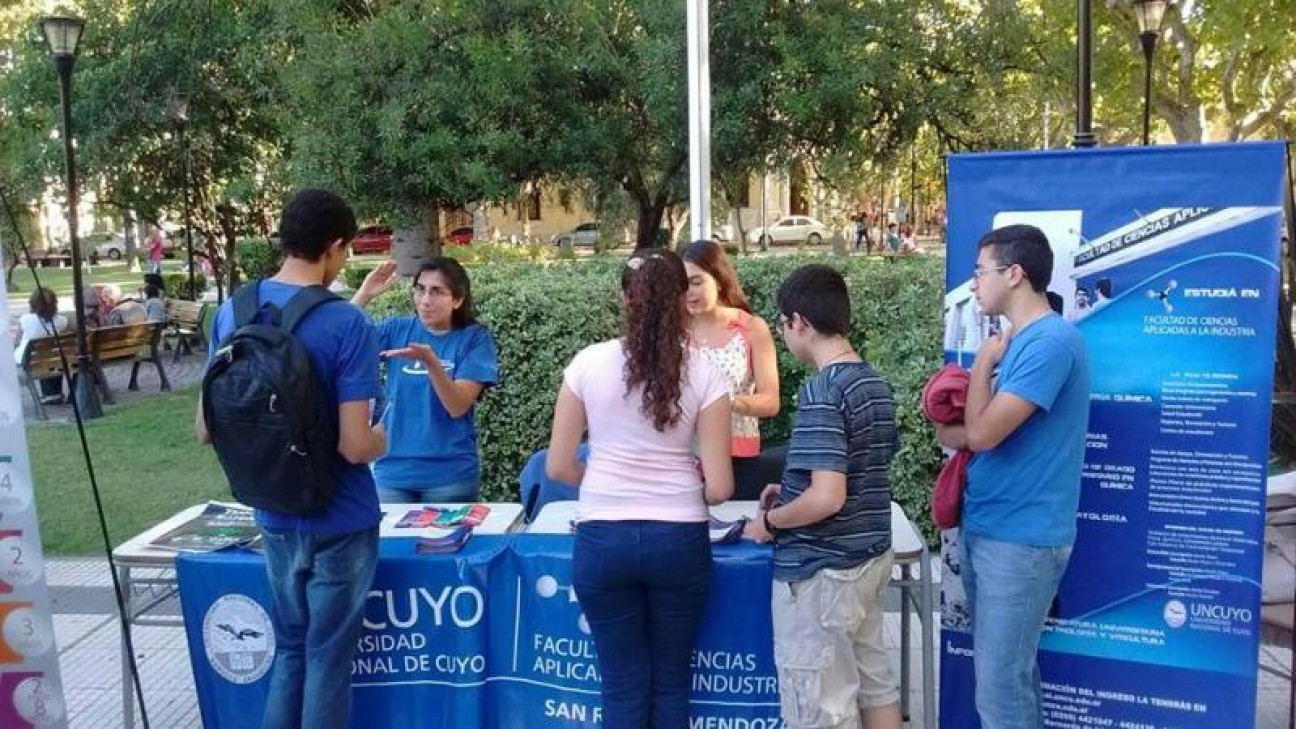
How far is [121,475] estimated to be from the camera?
750cm

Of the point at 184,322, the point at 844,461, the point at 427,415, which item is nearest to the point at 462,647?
the point at 427,415

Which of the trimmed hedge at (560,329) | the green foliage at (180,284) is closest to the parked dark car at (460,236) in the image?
the green foliage at (180,284)

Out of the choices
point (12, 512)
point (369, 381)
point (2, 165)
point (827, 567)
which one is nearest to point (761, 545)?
point (827, 567)

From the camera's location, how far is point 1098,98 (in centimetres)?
1981

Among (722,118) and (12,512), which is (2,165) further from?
(12,512)

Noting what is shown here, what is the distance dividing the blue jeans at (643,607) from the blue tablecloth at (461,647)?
0.30 meters

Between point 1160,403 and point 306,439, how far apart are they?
2.28 meters

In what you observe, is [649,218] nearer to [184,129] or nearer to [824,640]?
[184,129]

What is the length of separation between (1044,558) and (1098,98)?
1950cm

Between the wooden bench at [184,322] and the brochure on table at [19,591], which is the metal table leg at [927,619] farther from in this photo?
the wooden bench at [184,322]

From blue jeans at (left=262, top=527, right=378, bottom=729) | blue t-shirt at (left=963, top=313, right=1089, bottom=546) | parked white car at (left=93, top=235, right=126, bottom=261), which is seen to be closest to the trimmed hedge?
blue t-shirt at (left=963, top=313, right=1089, bottom=546)

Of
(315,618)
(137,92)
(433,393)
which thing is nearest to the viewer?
(315,618)

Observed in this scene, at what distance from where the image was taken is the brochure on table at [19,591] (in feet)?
8.53

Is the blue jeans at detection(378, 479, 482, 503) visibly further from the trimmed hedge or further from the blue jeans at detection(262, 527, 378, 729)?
the trimmed hedge
